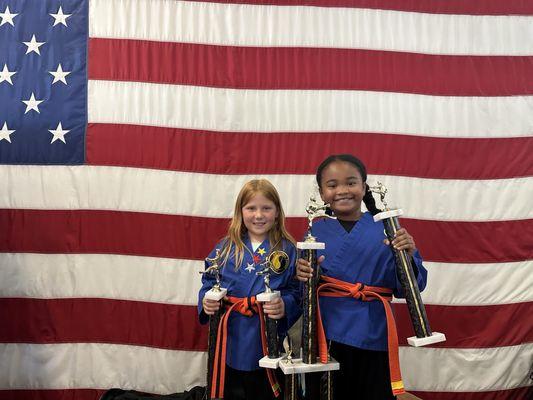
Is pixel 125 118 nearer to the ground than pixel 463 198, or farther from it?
farther from it

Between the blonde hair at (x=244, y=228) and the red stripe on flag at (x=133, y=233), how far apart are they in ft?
1.79

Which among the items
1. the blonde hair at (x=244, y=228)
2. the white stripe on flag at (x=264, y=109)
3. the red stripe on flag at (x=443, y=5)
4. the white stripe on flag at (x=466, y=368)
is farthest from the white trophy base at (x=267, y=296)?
the red stripe on flag at (x=443, y=5)

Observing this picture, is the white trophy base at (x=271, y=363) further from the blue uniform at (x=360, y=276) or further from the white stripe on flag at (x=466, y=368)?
the white stripe on flag at (x=466, y=368)

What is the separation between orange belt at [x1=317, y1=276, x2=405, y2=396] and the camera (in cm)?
133

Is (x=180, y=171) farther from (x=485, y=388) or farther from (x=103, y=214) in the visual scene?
(x=485, y=388)

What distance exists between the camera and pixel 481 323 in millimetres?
2234

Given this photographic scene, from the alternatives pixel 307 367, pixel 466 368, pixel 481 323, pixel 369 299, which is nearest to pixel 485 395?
pixel 466 368

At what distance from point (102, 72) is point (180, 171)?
644 millimetres

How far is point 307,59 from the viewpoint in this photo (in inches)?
87.7

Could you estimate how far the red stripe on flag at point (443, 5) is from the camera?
88.4 inches

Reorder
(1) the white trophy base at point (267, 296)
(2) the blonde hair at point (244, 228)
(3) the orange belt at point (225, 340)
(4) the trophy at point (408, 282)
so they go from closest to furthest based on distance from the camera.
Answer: (4) the trophy at point (408, 282), (1) the white trophy base at point (267, 296), (3) the orange belt at point (225, 340), (2) the blonde hair at point (244, 228)

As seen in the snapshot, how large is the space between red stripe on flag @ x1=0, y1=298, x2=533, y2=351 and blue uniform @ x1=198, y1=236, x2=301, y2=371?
677mm

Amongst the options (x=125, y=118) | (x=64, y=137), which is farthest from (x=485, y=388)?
(x=64, y=137)

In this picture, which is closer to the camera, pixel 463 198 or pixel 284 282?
pixel 284 282
